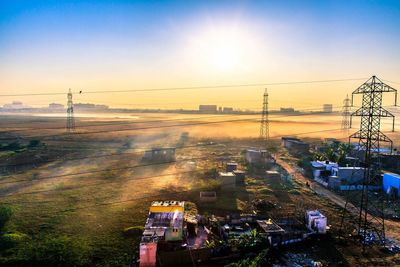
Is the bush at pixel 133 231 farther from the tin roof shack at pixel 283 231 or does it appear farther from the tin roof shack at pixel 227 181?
the tin roof shack at pixel 227 181

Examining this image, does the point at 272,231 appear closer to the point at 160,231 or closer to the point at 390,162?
the point at 160,231

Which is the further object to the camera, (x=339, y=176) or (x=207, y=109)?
(x=207, y=109)

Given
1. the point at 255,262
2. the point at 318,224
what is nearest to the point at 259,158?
the point at 318,224

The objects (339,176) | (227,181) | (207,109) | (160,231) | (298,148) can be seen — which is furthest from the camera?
(207,109)

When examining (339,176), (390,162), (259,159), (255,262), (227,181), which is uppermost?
(390,162)

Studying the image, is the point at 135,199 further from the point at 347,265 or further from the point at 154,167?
the point at 347,265

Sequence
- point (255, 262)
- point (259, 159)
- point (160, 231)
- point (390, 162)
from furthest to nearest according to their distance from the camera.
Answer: point (259, 159), point (390, 162), point (160, 231), point (255, 262)

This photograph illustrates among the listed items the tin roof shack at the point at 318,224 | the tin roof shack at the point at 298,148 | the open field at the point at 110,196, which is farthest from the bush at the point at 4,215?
the tin roof shack at the point at 298,148
